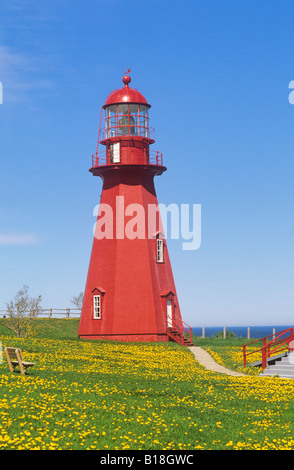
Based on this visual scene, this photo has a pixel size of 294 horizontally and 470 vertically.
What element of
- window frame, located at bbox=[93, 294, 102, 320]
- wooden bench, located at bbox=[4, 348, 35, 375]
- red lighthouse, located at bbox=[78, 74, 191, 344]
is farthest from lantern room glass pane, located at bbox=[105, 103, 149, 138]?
wooden bench, located at bbox=[4, 348, 35, 375]

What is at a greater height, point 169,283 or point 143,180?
point 143,180

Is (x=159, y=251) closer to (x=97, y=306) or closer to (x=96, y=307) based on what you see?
(x=97, y=306)

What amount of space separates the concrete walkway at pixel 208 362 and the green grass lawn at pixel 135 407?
1.73 meters

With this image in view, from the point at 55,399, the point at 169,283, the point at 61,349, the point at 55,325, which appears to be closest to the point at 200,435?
the point at 55,399

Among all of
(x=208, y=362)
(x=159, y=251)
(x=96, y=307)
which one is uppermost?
(x=159, y=251)

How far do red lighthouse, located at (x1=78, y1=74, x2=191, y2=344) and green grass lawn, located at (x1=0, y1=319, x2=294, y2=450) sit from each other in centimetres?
1347

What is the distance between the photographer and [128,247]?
43781mm

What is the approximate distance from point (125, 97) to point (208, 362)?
20949 millimetres

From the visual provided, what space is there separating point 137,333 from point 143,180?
455 inches

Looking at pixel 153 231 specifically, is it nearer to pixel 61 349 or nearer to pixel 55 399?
pixel 61 349

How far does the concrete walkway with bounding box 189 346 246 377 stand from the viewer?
29827mm

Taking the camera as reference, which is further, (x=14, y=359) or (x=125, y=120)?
(x=125, y=120)

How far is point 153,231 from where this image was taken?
45094mm

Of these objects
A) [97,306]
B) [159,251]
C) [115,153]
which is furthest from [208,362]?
[115,153]
